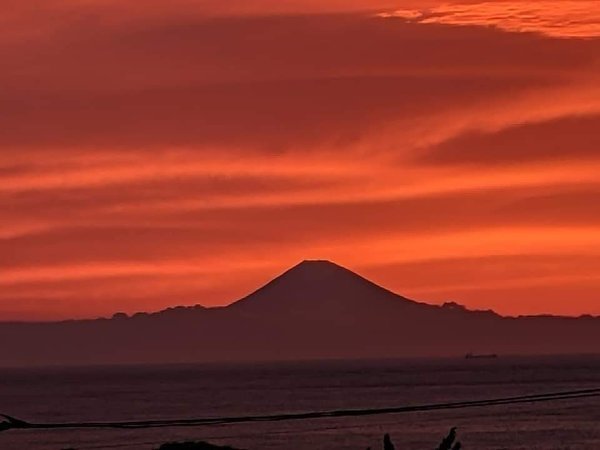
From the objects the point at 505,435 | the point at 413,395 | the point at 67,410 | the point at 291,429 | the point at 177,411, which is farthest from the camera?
the point at 413,395

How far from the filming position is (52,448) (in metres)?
107

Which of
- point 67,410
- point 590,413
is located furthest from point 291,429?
point 67,410

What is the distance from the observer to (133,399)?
641ft

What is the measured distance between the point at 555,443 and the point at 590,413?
42334mm

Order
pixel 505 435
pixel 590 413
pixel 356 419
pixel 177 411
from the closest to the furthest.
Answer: pixel 505 435 < pixel 356 419 < pixel 590 413 < pixel 177 411

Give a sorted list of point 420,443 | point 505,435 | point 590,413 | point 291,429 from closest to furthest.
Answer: point 420,443 → point 505,435 → point 291,429 → point 590,413

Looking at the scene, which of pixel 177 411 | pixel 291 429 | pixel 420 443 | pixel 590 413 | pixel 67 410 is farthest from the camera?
pixel 67 410

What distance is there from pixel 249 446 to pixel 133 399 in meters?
92.8

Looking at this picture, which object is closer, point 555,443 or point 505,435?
point 555,443

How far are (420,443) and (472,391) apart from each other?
3873 inches

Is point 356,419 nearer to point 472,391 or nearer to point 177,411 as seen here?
point 177,411

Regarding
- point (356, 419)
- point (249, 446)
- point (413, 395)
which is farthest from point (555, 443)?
point (413, 395)

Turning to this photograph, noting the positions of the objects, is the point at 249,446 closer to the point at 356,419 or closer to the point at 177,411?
the point at 356,419

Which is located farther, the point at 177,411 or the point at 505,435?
the point at 177,411
